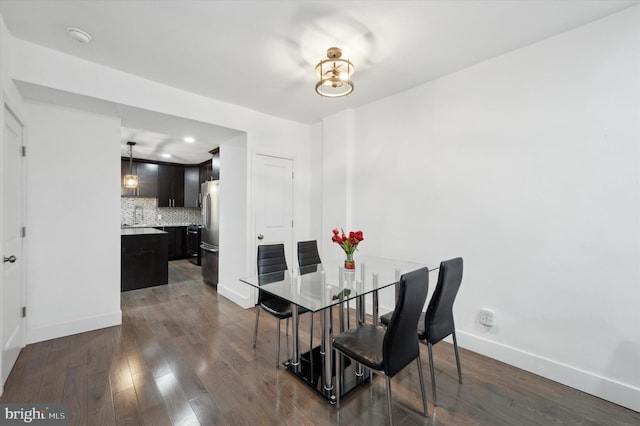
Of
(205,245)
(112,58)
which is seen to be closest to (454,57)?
(112,58)

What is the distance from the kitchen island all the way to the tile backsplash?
9.06 ft

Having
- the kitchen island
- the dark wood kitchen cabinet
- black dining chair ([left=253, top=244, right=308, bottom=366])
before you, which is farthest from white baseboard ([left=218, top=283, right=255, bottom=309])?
the dark wood kitchen cabinet

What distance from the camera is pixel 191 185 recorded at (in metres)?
7.36

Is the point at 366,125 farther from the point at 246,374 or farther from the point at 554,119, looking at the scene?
the point at 246,374

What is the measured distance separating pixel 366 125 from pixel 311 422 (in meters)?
3.15

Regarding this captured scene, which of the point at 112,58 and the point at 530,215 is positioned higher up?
the point at 112,58

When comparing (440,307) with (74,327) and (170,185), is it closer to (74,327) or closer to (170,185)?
(74,327)

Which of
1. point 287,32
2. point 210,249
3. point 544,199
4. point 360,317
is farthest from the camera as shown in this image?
point 210,249

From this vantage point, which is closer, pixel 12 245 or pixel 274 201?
pixel 12 245

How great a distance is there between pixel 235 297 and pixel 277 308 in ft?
5.48

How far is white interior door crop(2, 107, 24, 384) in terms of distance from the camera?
2.07 meters

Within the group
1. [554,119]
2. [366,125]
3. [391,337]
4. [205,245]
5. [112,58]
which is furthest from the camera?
[205,245]

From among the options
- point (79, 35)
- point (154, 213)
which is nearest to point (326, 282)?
point (79, 35)

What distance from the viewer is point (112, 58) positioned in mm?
2459
